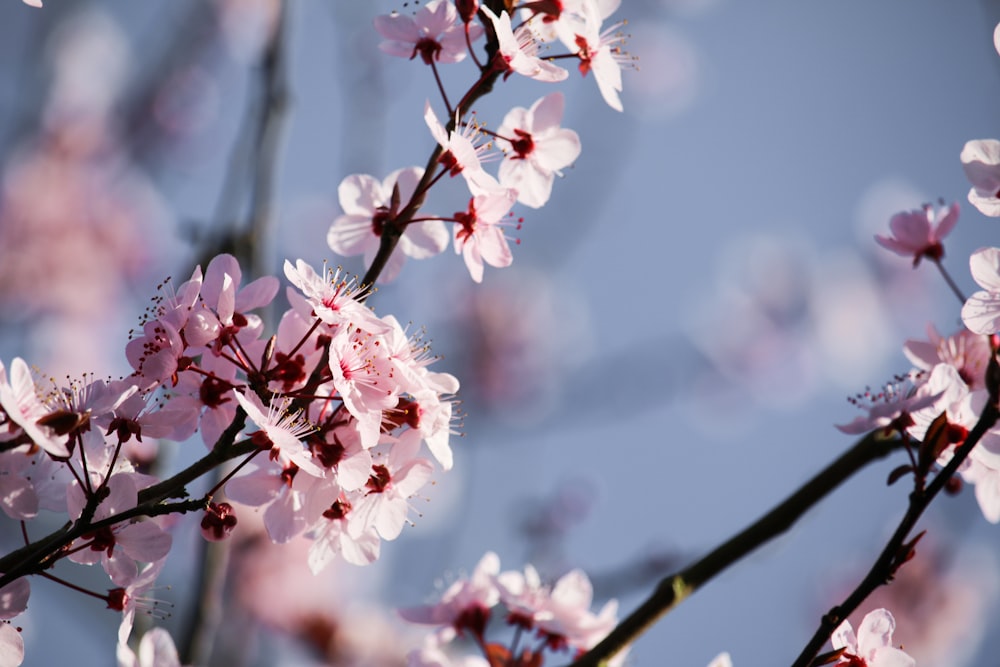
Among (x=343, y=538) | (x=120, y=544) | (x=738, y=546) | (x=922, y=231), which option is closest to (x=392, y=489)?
(x=343, y=538)

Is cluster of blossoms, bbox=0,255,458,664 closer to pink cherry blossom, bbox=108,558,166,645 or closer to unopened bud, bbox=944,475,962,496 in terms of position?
pink cherry blossom, bbox=108,558,166,645

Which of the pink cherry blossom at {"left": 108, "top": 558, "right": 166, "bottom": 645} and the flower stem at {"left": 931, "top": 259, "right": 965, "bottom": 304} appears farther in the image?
the flower stem at {"left": 931, "top": 259, "right": 965, "bottom": 304}

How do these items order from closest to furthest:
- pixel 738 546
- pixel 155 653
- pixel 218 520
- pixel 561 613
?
pixel 218 520 < pixel 155 653 < pixel 738 546 < pixel 561 613

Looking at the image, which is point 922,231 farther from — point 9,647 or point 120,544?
point 9,647

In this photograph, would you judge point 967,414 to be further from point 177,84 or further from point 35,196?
point 177,84

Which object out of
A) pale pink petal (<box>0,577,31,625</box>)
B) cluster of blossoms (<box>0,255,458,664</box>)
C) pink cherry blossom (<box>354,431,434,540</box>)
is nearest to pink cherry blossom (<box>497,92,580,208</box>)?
cluster of blossoms (<box>0,255,458,664</box>)
